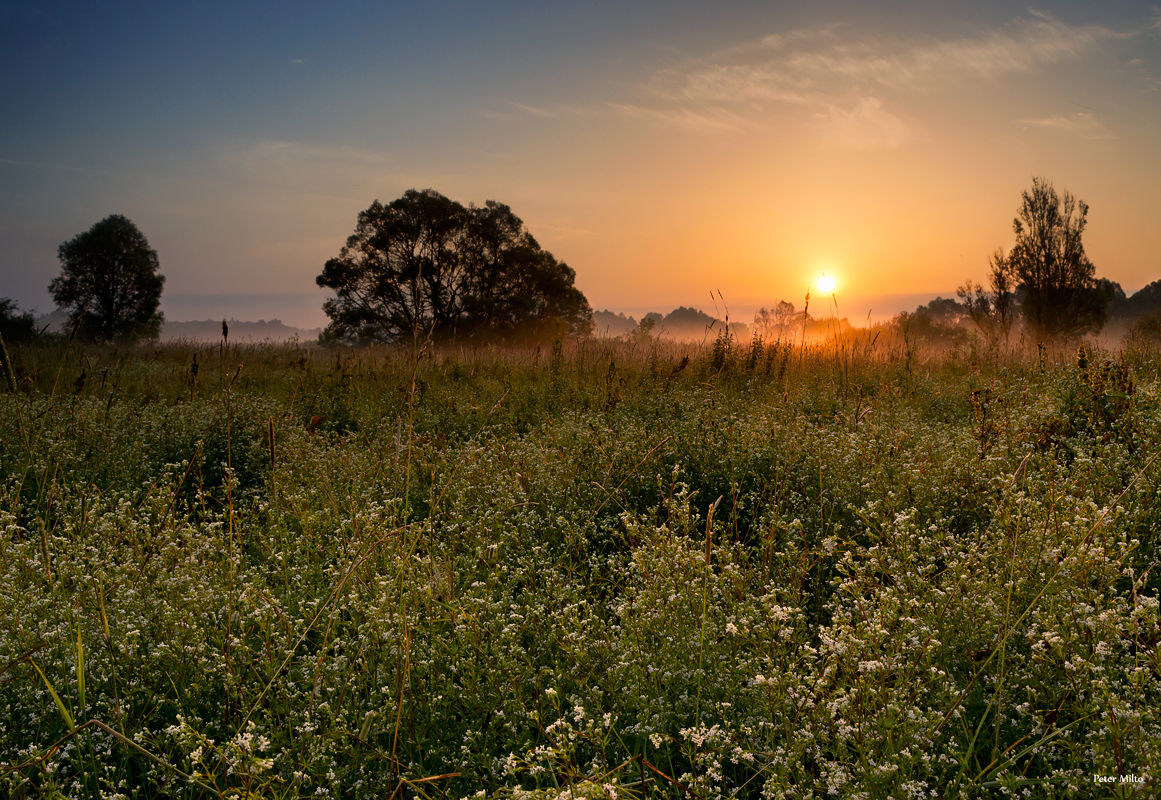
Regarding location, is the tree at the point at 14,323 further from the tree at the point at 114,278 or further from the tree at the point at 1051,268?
the tree at the point at 1051,268

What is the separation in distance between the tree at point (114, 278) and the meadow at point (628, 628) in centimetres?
4988

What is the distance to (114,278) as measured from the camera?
147 feet

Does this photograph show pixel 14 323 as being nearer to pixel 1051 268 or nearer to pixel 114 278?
pixel 114 278

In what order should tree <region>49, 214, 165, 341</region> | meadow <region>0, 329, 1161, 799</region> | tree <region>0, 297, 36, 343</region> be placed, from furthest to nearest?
tree <region>49, 214, 165, 341</region> → tree <region>0, 297, 36, 343</region> → meadow <region>0, 329, 1161, 799</region>

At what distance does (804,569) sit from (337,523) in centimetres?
256

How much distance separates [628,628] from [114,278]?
183 feet

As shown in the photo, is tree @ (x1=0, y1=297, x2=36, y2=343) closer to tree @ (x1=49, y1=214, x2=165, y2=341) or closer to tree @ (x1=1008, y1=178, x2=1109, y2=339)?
tree @ (x1=49, y1=214, x2=165, y2=341)

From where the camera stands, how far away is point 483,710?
1.98m

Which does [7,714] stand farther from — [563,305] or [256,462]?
[563,305]

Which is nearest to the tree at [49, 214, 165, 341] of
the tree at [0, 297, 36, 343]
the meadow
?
the tree at [0, 297, 36, 343]

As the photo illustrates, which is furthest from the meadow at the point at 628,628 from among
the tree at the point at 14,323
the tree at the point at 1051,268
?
the tree at the point at 1051,268

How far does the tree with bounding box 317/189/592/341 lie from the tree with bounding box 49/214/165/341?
20.6 meters

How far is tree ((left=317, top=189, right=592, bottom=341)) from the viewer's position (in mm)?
33938

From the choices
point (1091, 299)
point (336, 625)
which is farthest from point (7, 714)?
point (1091, 299)
